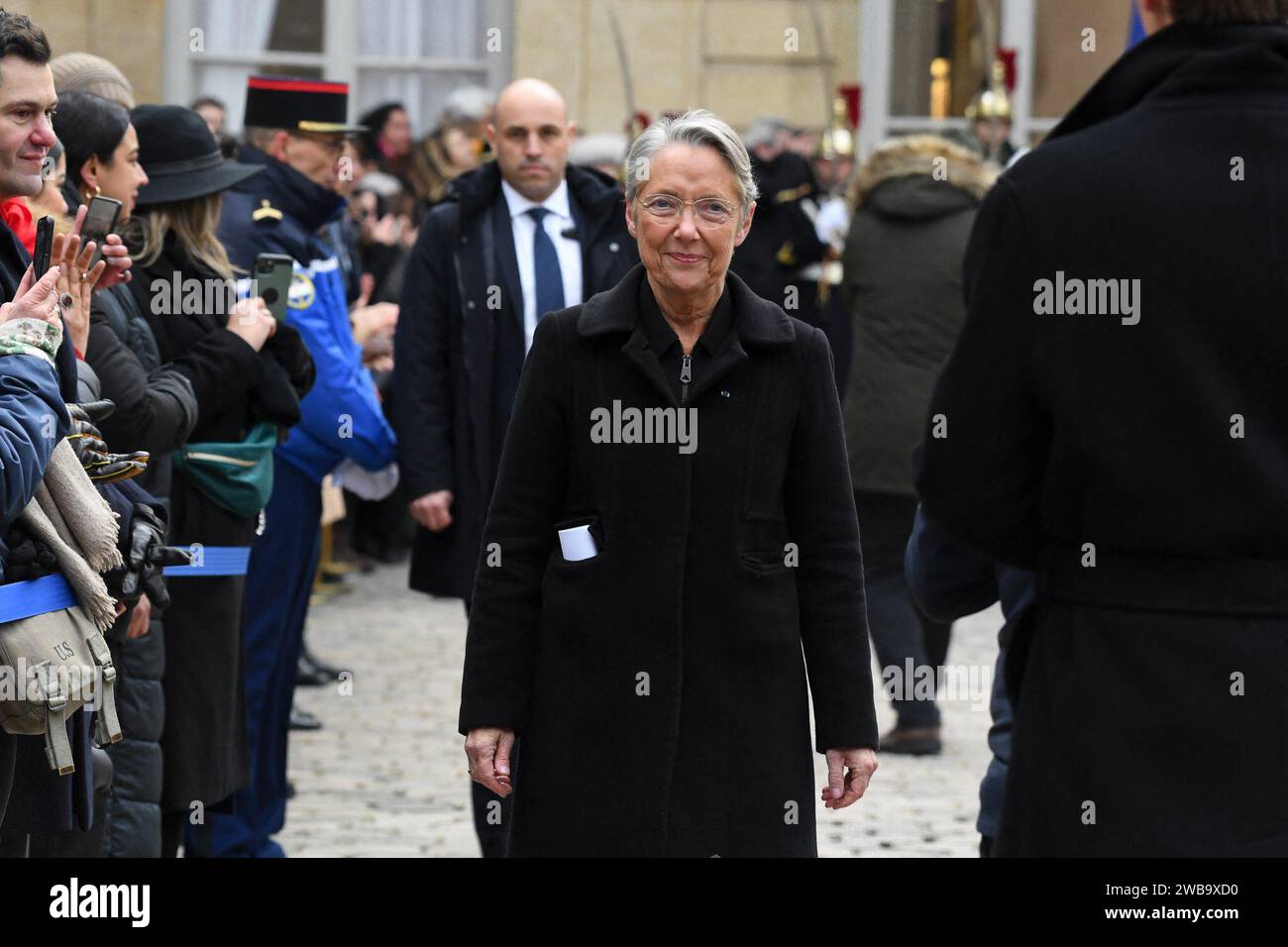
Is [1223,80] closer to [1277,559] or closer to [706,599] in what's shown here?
[1277,559]

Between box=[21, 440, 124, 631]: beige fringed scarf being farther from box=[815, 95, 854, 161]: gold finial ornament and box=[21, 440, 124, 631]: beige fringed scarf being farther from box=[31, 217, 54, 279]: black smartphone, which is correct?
box=[815, 95, 854, 161]: gold finial ornament

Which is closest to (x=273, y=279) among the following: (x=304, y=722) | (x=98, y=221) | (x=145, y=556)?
(x=98, y=221)

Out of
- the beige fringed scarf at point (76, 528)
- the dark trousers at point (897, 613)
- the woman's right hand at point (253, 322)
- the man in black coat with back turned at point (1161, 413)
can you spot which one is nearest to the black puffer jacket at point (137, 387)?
the woman's right hand at point (253, 322)

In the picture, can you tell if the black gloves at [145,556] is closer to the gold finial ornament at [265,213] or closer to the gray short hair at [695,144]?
the gray short hair at [695,144]

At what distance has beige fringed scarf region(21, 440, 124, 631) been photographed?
12.9 feet

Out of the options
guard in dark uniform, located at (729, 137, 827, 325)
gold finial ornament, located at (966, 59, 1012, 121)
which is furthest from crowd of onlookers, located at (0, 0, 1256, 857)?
gold finial ornament, located at (966, 59, 1012, 121)

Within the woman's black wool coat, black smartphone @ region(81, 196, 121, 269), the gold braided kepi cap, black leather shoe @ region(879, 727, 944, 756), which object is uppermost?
the gold braided kepi cap

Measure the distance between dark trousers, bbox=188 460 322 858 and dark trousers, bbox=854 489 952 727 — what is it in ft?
8.26

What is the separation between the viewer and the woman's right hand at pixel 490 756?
398 centimetres
